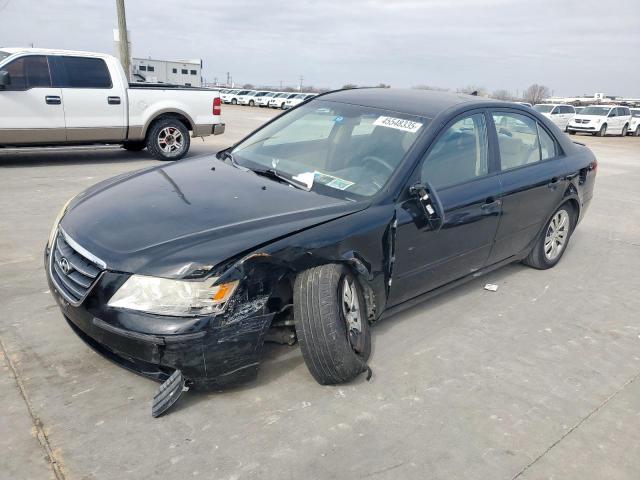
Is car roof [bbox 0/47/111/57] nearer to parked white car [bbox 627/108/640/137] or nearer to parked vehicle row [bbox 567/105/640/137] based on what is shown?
parked vehicle row [bbox 567/105/640/137]

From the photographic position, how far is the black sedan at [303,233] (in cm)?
257

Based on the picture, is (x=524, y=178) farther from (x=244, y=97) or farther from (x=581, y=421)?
(x=244, y=97)

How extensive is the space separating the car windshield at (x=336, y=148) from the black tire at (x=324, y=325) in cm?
65

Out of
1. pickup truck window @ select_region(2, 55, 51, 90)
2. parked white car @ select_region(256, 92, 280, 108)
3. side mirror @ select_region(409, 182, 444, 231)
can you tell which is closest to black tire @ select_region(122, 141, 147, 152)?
pickup truck window @ select_region(2, 55, 51, 90)

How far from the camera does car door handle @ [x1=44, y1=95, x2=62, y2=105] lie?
8.45 m

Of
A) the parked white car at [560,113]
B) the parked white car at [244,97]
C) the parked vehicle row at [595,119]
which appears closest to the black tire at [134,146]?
the parked vehicle row at [595,119]

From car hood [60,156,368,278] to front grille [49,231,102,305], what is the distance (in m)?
0.07

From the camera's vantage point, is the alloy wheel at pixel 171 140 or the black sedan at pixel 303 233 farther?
the alloy wheel at pixel 171 140

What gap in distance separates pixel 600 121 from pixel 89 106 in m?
26.8

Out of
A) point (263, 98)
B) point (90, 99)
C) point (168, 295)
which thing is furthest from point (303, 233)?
point (263, 98)

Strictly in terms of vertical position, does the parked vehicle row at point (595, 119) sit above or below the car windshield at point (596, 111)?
below

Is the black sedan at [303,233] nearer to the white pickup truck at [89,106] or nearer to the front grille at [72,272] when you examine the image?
the front grille at [72,272]

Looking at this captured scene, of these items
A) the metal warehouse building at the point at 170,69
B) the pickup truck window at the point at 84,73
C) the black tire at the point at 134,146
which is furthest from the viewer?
the metal warehouse building at the point at 170,69

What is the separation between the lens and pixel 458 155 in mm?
3811
